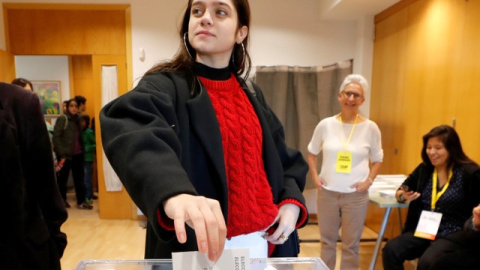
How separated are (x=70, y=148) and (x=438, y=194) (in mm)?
4082

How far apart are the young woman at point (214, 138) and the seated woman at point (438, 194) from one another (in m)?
1.72

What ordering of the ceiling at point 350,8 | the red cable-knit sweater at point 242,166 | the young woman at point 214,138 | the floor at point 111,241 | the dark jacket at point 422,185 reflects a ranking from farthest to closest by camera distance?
the ceiling at point 350,8 → the floor at point 111,241 → the dark jacket at point 422,185 → the red cable-knit sweater at point 242,166 → the young woman at point 214,138

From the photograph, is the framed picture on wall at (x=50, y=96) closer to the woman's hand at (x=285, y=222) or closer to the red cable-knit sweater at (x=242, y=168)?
the red cable-knit sweater at (x=242, y=168)

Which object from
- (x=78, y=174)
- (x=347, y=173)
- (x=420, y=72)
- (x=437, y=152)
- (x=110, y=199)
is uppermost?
(x=420, y=72)

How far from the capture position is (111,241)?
332 centimetres

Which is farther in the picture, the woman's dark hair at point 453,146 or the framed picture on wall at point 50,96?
the framed picture on wall at point 50,96

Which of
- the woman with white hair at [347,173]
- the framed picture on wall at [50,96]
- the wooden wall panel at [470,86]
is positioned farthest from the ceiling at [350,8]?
the framed picture on wall at [50,96]

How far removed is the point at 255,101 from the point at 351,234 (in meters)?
1.95

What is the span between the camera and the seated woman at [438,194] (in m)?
2.10

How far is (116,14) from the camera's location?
3764 mm

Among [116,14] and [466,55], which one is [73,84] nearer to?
[116,14]

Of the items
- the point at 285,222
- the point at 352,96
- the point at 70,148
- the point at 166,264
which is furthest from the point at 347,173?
the point at 70,148

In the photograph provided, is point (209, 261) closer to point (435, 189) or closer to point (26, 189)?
point (26, 189)

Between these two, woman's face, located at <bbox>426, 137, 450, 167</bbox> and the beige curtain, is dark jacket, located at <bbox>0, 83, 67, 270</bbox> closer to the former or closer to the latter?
woman's face, located at <bbox>426, 137, 450, 167</bbox>
